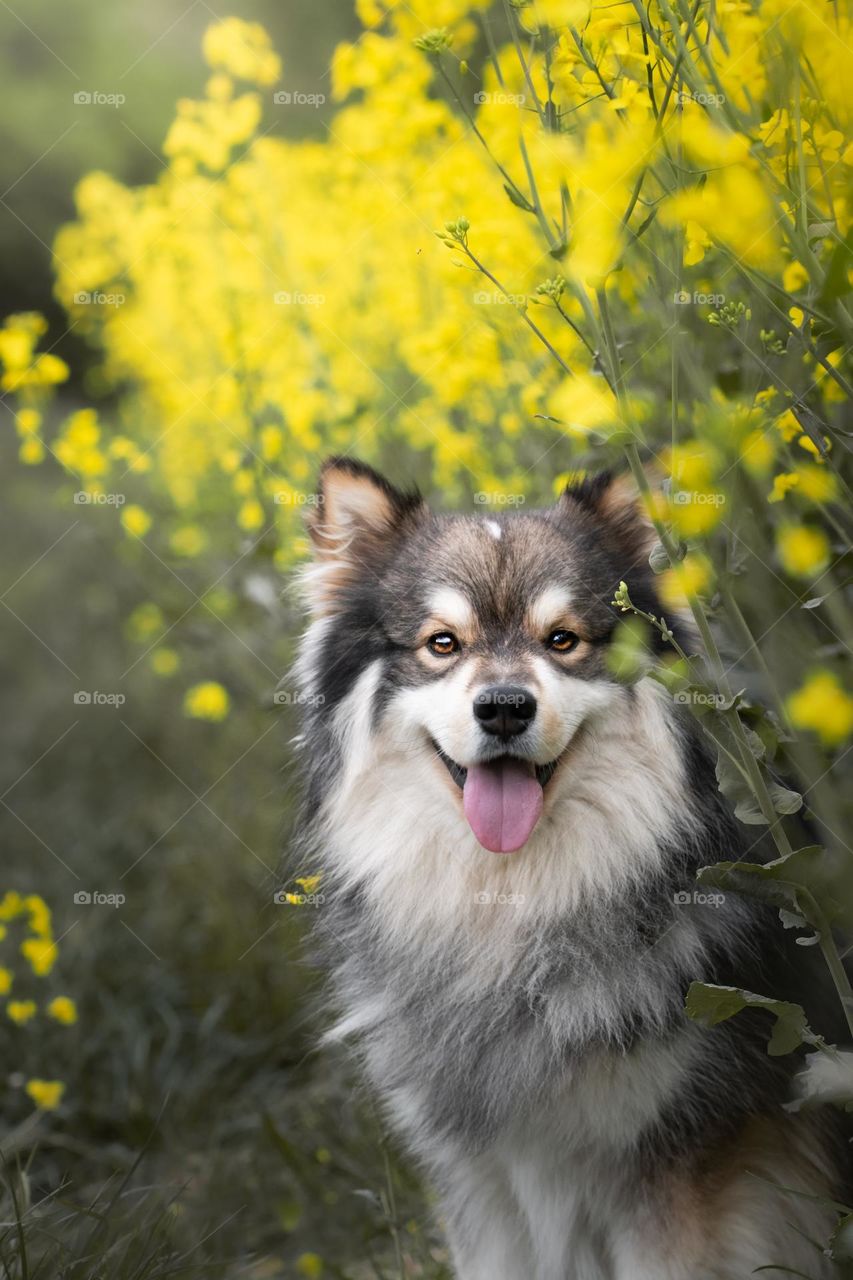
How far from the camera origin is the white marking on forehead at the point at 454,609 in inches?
105

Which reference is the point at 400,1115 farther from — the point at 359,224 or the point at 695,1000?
the point at 359,224

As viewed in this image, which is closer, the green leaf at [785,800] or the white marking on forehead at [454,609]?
the green leaf at [785,800]

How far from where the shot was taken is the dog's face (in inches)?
99.9

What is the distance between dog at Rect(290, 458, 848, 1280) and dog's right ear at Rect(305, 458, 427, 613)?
0.01 meters

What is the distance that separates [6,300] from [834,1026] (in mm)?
15040

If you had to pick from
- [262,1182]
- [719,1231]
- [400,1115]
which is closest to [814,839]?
[719,1231]

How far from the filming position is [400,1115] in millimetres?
2881

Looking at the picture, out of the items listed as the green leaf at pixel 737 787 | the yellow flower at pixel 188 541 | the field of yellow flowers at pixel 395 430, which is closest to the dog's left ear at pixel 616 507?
the field of yellow flowers at pixel 395 430

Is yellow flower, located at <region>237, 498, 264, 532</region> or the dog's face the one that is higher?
yellow flower, located at <region>237, 498, 264, 532</region>

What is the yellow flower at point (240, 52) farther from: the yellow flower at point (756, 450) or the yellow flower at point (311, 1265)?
the yellow flower at point (311, 1265)

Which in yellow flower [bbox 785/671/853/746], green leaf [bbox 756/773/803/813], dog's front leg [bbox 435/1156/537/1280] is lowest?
dog's front leg [bbox 435/1156/537/1280]

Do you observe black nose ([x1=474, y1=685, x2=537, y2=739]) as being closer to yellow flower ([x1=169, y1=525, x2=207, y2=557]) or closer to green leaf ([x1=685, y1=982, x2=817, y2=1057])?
green leaf ([x1=685, y1=982, x2=817, y2=1057])

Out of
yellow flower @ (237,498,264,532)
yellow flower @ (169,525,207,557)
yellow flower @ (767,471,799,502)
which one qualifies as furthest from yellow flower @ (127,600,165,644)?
yellow flower @ (767,471,799,502)

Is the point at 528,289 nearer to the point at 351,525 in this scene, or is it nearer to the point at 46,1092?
the point at 351,525
